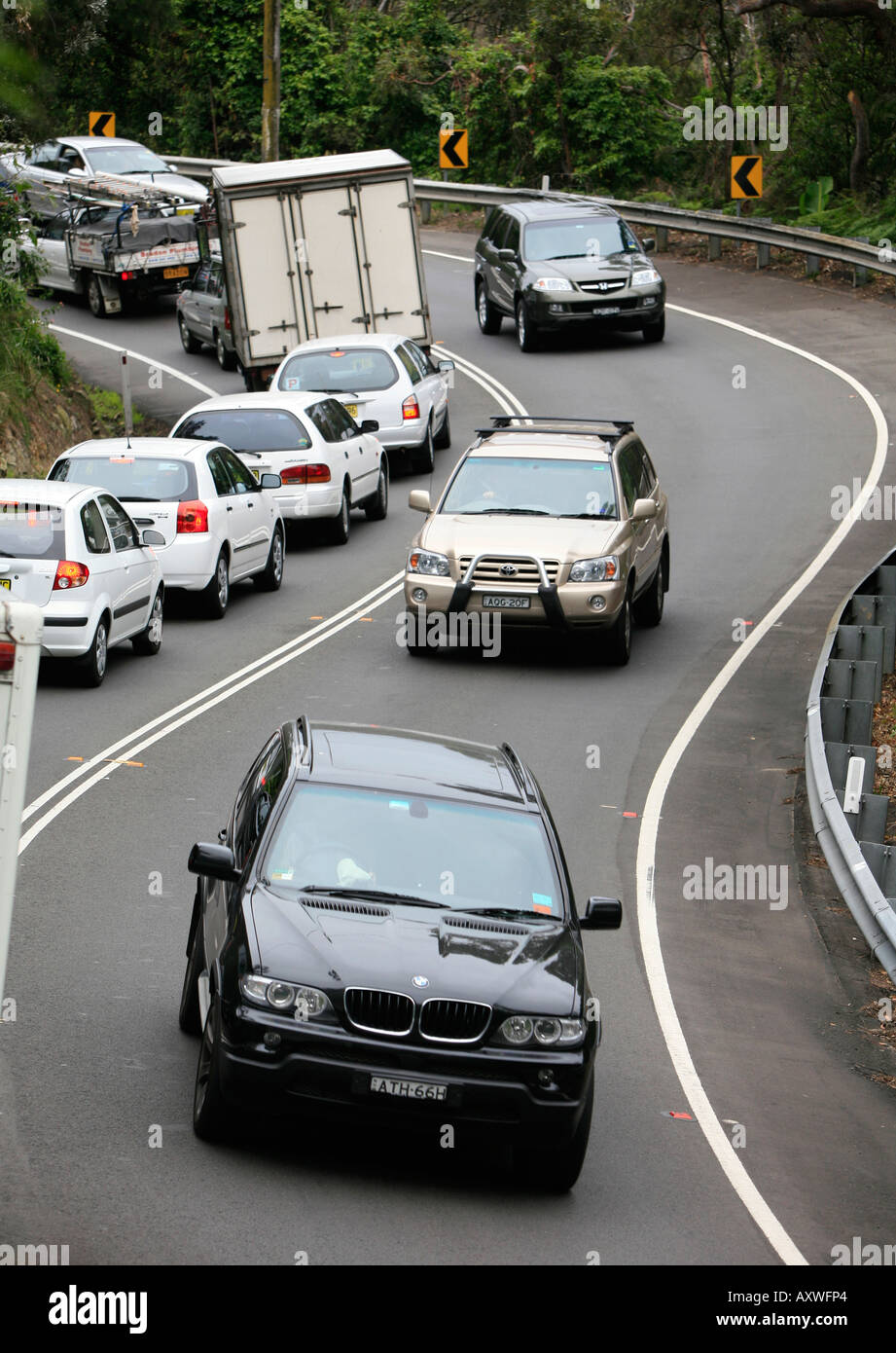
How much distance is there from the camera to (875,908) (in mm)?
11547

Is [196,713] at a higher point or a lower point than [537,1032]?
lower

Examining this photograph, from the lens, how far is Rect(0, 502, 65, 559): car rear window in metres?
16.1

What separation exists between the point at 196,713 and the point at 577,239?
1903cm

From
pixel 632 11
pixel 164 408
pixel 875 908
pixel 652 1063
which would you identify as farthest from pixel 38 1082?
pixel 632 11

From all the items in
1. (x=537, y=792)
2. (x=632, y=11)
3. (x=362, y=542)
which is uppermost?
(x=632, y=11)

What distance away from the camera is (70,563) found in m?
16.2

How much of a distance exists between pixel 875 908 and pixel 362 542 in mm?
13604

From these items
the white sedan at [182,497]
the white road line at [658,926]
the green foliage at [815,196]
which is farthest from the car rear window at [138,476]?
the green foliage at [815,196]

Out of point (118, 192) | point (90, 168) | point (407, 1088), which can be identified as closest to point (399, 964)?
point (407, 1088)

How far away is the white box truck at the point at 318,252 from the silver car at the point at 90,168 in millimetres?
8419

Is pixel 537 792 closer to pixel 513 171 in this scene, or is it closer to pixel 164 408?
pixel 164 408

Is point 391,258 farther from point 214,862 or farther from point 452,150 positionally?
point 214,862

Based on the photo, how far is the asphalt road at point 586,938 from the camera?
24.9 ft

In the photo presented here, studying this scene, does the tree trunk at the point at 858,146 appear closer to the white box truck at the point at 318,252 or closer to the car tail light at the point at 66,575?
the white box truck at the point at 318,252
